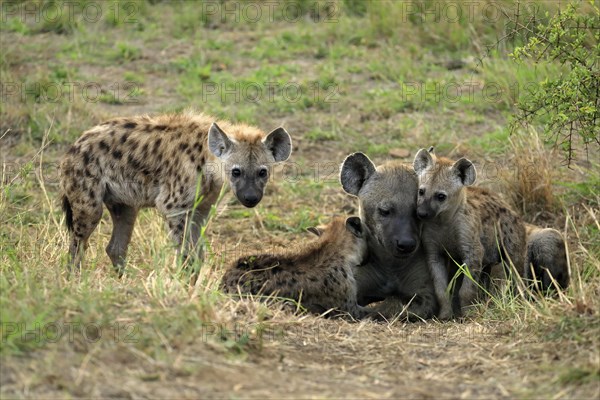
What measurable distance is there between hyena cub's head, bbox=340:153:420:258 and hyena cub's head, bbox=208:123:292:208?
56cm

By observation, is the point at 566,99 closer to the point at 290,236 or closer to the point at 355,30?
the point at 290,236

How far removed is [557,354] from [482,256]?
1.79 metres

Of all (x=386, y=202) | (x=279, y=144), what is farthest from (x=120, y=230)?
(x=386, y=202)

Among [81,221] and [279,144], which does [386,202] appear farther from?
[81,221]

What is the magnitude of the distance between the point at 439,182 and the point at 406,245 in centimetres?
47

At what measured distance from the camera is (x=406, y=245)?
20.2 ft

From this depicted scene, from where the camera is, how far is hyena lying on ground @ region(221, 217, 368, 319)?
6000 mm

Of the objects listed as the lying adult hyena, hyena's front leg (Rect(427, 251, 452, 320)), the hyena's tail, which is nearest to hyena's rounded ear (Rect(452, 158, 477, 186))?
the lying adult hyena

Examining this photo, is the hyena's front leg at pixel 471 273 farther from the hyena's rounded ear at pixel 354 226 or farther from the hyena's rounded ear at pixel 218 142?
the hyena's rounded ear at pixel 218 142

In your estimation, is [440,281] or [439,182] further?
[440,281]

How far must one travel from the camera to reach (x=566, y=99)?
6488 millimetres

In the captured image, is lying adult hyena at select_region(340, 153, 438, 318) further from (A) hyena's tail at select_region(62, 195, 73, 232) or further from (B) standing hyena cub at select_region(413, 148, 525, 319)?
(A) hyena's tail at select_region(62, 195, 73, 232)

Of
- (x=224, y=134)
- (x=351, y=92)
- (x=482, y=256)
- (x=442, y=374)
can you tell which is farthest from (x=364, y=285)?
(x=351, y=92)

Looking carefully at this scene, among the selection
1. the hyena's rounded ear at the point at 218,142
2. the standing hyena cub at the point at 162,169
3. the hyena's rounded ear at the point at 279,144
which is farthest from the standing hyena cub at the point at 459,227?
the hyena's rounded ear at the point at 218,142
